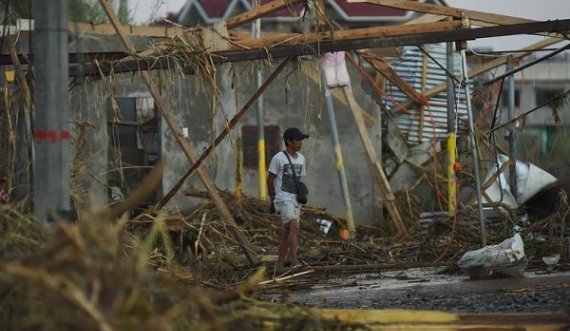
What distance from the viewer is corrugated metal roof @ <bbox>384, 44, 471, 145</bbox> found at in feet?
73.7

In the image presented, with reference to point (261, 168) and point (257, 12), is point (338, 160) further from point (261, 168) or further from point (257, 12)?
point (257, 12)

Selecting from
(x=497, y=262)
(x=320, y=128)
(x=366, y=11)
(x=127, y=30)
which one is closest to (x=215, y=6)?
(x=366, y=11)

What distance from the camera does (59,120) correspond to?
572 cm

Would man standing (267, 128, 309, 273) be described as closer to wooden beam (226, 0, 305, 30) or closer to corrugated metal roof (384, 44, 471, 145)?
wooden beam (226, 0, 305, 30)

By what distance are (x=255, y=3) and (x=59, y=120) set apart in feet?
26.2

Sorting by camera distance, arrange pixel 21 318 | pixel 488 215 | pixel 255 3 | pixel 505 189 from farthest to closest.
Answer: pixel 505 189 < pixel 488 215 < pixel 255 3 < pixel 21 318

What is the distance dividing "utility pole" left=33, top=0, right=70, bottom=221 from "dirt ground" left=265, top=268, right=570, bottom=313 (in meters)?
2.98

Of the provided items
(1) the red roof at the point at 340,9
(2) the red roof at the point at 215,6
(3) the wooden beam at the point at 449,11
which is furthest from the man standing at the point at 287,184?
(2) the red roof at the point at 215,6

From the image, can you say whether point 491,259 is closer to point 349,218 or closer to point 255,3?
point 255,3

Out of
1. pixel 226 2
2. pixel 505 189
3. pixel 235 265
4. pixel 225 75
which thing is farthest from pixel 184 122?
pixel 226 2

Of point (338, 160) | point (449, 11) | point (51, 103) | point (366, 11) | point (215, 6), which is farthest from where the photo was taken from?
point (366, 11)

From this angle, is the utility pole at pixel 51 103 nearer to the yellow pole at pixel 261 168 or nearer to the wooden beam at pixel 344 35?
the wooden beam at pixel 344 35

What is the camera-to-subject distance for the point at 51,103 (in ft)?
18.6

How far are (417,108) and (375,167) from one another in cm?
382
